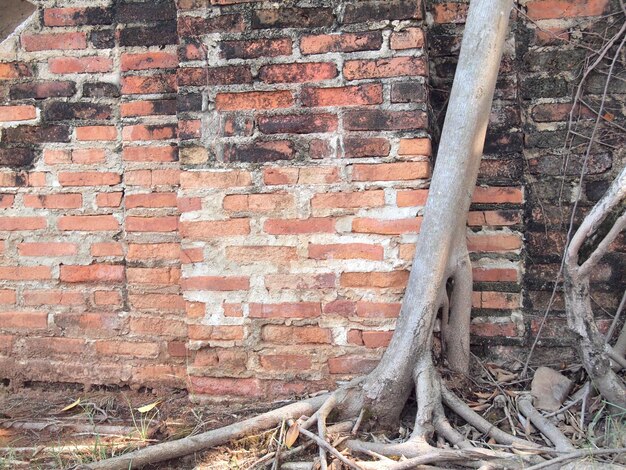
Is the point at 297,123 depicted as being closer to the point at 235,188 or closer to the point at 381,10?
the point at 235,188

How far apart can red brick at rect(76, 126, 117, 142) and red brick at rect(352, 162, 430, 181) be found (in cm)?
112

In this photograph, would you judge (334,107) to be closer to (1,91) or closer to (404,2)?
(404,2)

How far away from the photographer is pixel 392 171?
2406mm

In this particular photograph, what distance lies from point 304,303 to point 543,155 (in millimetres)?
1181

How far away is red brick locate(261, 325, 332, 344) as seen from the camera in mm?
2494

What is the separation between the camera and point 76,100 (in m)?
2.80

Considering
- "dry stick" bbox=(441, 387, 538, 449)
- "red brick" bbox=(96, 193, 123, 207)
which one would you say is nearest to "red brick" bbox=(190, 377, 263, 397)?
"dry stick" bbox=(441, 387, 538, 449)

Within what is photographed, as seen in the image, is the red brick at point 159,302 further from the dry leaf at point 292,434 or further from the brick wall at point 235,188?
the dry leaf at point 292,434

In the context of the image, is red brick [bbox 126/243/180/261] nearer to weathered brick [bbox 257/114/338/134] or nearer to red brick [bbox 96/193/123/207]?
red brick [bbox 96/193/123/207]

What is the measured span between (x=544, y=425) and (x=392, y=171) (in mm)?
1059

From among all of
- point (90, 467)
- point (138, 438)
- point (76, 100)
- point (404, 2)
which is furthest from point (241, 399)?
point (404, 2)

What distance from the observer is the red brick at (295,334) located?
2494mm

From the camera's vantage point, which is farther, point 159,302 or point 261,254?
point 159,302

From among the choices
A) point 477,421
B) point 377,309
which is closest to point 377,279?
point 377,309
